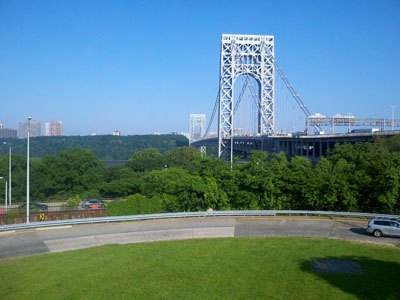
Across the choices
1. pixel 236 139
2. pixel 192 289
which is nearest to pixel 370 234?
pixel 192 289

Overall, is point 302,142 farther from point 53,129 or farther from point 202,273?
point 53,129

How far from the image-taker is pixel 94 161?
57.8 metres

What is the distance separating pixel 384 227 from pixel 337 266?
223 inches

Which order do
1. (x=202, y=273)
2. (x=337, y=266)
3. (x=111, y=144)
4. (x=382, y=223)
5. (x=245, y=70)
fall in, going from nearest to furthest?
(x=202, y=273), (x=337, y=266), (x=382, y=223), (x=245, y=70), (x=111, y=144)

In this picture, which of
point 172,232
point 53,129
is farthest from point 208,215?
point 53,129

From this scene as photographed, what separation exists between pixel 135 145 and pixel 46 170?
11714 cm

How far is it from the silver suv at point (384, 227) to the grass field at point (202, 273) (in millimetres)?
1860

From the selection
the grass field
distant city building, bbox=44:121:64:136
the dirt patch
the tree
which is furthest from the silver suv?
distant city building, bbox=44:121:64:136

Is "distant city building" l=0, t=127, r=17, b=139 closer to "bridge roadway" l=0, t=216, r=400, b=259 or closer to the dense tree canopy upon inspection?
the dense tree canopy

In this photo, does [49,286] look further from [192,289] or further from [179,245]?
[179,245]

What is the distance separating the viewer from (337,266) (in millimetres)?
14297

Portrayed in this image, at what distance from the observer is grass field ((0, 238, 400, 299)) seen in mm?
11664

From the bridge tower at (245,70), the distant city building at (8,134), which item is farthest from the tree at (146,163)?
the distant city building at (8,134)

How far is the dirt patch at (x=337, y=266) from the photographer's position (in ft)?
45.1
